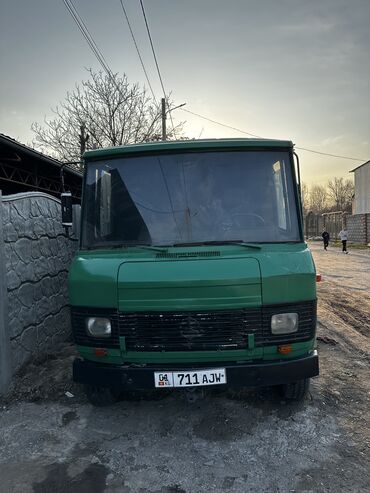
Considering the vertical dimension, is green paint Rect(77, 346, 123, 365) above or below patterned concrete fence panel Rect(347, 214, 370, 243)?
below

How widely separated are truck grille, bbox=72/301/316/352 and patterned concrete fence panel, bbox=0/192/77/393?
185 cm

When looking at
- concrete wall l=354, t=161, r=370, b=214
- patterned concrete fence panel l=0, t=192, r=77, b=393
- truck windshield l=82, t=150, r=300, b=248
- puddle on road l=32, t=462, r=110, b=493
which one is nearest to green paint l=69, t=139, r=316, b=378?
truck windshield l=82, t=150, r=300, b=248

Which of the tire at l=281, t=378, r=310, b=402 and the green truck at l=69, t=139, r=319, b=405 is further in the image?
the tire at l=281, t=378, r=310, b=402

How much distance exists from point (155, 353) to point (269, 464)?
4.10 feet

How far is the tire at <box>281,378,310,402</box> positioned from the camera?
160 inches

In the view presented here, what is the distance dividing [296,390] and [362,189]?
44.5 meters

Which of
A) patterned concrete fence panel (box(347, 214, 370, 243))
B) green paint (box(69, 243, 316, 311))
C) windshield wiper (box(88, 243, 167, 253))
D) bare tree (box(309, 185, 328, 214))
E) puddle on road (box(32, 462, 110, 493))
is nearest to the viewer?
puddle on road (box(32, 462, 110, 493))

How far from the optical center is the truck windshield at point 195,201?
401 centimetres

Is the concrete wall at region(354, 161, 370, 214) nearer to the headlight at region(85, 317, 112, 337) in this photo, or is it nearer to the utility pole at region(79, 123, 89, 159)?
the utility pole at region(79, 123, 89, 159)

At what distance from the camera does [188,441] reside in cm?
367

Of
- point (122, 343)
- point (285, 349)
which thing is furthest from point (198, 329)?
point (285, 349)

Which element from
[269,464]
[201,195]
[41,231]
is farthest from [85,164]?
[269,464]

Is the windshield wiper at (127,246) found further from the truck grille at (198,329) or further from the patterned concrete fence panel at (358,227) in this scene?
the patterned concrete fence panel at (358,227)

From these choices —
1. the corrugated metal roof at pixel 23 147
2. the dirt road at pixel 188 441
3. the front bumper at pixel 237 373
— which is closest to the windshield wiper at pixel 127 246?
the front bumper at pixel 237 373
